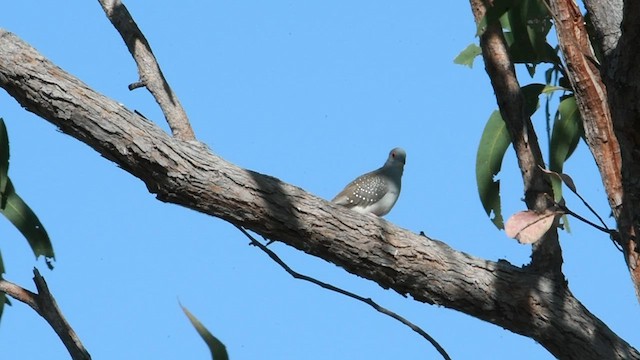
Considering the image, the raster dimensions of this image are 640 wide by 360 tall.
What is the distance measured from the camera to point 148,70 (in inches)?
123

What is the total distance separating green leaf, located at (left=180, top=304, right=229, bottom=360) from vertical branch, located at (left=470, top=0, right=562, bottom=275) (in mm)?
1092

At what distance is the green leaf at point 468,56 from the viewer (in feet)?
11.7

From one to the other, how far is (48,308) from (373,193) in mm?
3831

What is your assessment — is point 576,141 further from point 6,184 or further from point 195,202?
point 6,184

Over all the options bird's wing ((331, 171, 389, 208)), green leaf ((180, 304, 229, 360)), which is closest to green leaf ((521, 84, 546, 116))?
green leaf ((180, 304, 229, 360))

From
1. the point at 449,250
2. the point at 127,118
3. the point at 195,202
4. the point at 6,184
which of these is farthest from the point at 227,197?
the point at 6,184

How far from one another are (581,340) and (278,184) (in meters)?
0.70

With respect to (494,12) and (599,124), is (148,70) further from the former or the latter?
(599,124)

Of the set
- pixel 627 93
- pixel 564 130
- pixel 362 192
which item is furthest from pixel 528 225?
pixel 362 192

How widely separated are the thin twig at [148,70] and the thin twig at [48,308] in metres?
0.73

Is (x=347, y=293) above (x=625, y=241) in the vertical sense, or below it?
below

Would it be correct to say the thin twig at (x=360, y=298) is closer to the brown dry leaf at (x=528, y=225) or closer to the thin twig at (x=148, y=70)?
the brown dry leaf at (x=528, y=225)

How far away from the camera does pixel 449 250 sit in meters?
Result: 2.35

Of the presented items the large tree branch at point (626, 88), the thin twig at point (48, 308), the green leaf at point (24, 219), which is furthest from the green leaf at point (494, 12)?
the green leaf at point (24, 219)
